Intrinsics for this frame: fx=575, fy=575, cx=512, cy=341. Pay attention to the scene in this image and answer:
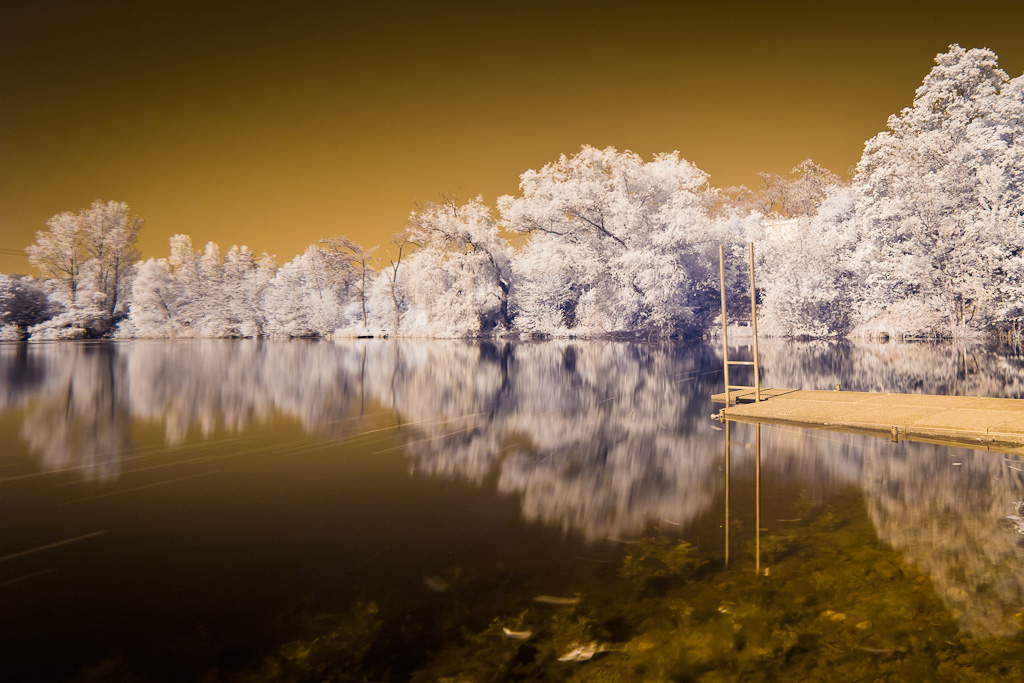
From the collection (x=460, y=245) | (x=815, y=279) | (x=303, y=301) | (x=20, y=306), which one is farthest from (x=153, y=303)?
(x=815, y=279)

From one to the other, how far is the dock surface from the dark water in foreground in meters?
0.33

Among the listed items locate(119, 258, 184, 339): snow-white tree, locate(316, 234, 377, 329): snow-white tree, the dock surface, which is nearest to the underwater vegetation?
the dock surface

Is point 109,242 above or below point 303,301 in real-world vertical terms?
above

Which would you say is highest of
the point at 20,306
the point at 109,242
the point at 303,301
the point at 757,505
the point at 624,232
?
the point at 109,242

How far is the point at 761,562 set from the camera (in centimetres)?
367

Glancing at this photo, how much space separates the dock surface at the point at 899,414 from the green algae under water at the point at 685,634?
4196 millimetres

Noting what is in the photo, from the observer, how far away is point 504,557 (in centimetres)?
388

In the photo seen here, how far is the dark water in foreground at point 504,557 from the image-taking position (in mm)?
2729

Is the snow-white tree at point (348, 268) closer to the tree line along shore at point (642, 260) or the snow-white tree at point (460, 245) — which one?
the tree line along shore at point (642, 260)

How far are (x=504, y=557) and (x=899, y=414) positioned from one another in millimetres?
7048

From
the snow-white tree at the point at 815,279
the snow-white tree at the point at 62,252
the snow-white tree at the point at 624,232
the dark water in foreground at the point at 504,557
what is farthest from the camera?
the snow-white tree at the point at 62,252

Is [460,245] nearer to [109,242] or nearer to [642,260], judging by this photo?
[642,260]

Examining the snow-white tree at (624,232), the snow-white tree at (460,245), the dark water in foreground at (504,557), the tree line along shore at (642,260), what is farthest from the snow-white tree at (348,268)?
the dark water in foreground at (504,557)

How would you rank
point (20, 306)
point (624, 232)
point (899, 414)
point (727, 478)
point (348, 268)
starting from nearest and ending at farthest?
point (727, 478), point (899, 414), point (624, 232), point (20, 306), point (348, 268)
